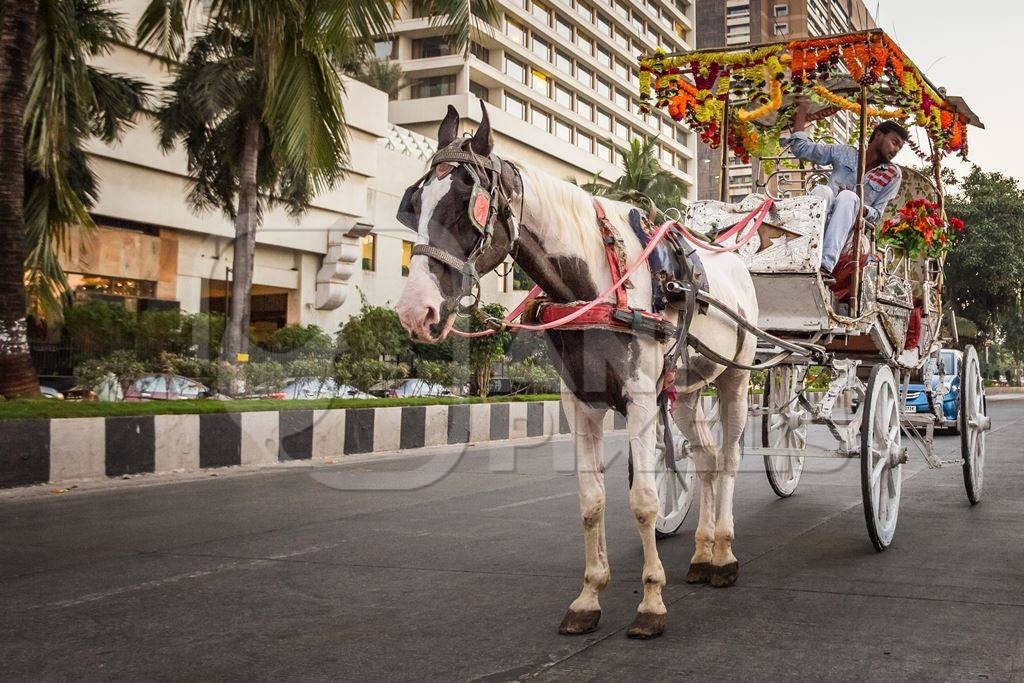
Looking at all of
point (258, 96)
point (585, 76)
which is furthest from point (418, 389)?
point (585, 76)

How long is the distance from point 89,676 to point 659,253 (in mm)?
2893

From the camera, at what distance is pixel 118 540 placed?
624 cm

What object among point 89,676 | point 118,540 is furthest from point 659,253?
point 118,540

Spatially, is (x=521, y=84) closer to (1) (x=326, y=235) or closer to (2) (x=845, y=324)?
(1) (x=326, y=235)

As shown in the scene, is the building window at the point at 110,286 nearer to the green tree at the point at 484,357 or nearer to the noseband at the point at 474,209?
the green tree at the point at 484,357

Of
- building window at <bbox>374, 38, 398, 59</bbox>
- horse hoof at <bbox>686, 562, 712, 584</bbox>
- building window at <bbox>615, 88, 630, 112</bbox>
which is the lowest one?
horse hoof at <bbox>686, 562, 712, 584</bbox>

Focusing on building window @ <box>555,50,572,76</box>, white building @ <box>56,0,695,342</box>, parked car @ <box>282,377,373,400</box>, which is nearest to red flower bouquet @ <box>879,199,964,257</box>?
white building @ <box>56,0,695,342</box>

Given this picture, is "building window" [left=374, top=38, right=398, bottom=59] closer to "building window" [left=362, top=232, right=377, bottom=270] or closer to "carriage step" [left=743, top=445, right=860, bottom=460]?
"building window" [left=362, top=232, right=377, bottom=270]

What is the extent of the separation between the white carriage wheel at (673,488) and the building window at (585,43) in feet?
182

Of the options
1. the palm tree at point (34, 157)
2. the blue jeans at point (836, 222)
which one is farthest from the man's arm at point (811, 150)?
the palm tree at point (34, 157)

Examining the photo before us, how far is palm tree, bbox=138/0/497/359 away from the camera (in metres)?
11.6

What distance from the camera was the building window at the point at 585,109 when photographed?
58.5 meters

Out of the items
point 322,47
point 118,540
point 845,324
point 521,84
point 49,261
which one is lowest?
point 118,540

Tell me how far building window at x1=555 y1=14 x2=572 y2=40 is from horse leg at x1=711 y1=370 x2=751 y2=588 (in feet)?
174
